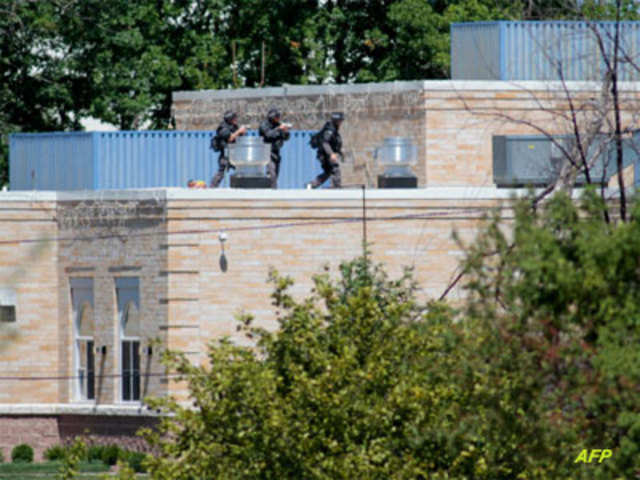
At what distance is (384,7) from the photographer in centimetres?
4644

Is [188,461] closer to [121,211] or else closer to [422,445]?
[422,445]

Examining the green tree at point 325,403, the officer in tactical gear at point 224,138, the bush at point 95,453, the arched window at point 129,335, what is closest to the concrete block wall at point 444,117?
the officer in tactical gear at point 224,138

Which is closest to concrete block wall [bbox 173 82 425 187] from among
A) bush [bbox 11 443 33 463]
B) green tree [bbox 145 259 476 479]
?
bush [bbox 11 443 33 463]

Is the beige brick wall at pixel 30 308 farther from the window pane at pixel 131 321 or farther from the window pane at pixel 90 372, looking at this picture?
the window pane at pixel 131 321

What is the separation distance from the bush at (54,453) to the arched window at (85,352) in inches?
41.7

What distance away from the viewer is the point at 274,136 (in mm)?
30219

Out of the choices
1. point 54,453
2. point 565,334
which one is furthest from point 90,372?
point 565,334

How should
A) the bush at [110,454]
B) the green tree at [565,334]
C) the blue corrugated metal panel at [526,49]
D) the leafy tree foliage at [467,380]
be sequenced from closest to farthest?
the green tree at [565,334] → the leafy tree foliage at [467,380] → the bush at [110,454] → the blue corrugated metal panel at [526,49]

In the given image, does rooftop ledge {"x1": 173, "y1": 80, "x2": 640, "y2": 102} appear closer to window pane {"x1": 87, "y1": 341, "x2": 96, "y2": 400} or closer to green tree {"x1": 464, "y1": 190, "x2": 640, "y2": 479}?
window pane {"x1": 87, "y1": 341, "x2": 96, "y2": 400}

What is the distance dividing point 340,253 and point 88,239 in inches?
203

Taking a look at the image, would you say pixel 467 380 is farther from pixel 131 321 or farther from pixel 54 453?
pixel 54 453

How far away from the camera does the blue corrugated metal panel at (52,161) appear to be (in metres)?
31.2

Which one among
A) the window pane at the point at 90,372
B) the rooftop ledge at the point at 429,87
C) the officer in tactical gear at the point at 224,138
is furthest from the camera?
the window pane at the point at 90,372

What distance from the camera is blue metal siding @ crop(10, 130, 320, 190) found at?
31.1 metres
